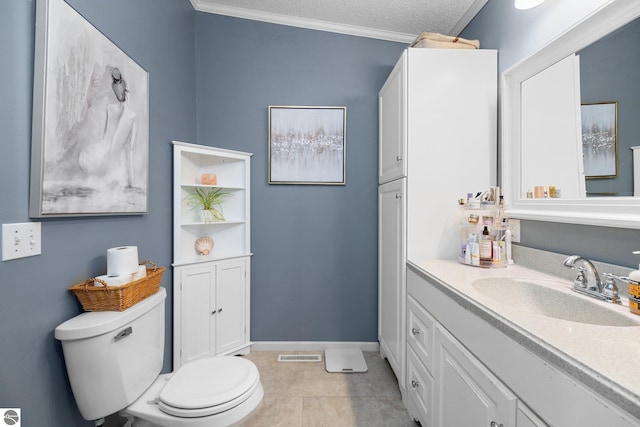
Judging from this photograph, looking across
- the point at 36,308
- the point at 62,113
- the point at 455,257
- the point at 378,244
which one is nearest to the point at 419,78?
the point at 455,257

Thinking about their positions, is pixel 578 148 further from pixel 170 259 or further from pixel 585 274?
pixel 170 259

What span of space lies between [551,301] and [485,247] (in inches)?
15.1

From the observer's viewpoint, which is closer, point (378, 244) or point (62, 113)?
point (62, 113)

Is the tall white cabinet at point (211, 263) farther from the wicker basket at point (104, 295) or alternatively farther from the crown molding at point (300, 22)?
the crown molding at point (300, 22)

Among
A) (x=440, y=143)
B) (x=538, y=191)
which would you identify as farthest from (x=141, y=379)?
(x=538, y=191)

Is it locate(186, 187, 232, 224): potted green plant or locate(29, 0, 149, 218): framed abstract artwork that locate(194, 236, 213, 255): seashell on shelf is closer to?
locate(186, 187, 232, 224): potted green plant

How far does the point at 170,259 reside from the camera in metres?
1.80

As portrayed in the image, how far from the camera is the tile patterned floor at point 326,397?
1540 mm

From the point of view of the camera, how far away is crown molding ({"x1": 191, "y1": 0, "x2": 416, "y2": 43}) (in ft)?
7.07

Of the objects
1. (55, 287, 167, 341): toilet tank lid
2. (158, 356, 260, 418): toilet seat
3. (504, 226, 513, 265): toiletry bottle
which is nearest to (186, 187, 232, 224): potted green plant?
(55, 287, 167, 341): toilet tank lid

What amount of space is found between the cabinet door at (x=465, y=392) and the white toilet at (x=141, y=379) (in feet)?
2.54

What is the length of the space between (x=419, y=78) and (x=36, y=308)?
201cm

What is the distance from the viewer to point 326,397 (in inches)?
67.5

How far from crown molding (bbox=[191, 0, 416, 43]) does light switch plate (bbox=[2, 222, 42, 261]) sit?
204 centimetres
